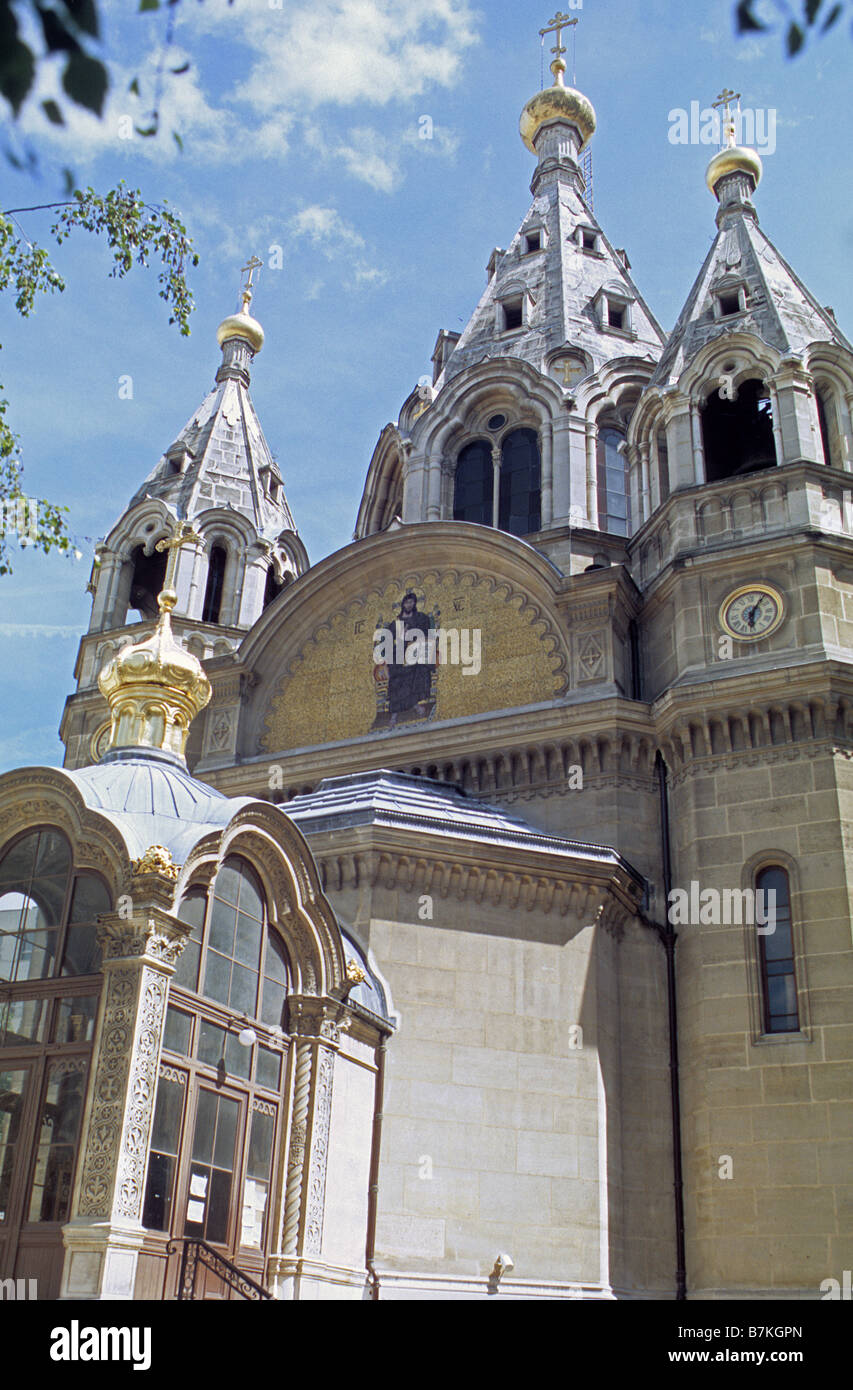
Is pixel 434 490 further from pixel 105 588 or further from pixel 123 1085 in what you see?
pixel 123 1085

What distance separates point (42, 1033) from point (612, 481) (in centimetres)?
1830

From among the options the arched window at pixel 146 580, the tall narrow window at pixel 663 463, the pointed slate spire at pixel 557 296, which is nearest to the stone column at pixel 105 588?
the arched window at pixel 146 580

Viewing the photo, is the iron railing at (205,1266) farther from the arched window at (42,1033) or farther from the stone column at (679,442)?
the stone column at (679,442)

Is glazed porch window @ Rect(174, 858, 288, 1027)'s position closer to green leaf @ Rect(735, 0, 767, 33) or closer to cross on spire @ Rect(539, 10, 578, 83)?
green leaf @ Rect(735, 0, 767, 33)

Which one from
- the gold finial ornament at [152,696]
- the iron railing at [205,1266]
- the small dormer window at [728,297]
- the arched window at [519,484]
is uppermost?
the small dormer window at [728,297]

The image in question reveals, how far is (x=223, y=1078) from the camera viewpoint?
12.6 m

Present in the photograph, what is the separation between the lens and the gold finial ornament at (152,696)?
53.2 ft

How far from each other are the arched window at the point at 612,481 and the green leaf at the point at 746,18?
73.7ft

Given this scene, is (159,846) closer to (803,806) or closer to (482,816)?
(482,816)

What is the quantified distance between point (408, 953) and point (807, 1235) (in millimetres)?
5778

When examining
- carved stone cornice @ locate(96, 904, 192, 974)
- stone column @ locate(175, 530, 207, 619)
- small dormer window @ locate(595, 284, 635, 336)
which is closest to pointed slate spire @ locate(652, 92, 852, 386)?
small dormer window @ locate(595, 284, 635, 336)

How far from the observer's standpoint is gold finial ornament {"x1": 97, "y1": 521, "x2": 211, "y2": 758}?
16.2 meters
